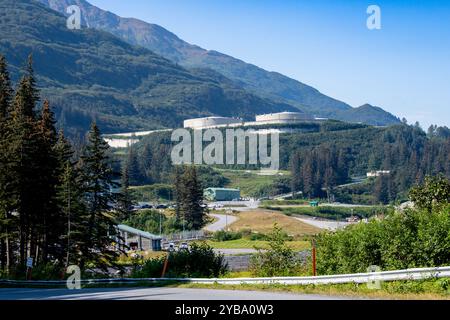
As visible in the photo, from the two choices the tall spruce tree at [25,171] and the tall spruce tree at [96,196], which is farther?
the tall spruce tree at [96,196]

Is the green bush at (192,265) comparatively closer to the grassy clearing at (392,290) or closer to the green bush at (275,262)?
the green bush at (275,262)

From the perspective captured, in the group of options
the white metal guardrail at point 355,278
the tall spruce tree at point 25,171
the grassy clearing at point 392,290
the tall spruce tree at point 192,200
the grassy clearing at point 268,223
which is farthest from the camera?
the grassy clearing at point 268,223

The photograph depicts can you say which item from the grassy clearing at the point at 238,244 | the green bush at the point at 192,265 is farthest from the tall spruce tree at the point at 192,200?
the green bush at the point at 192,265

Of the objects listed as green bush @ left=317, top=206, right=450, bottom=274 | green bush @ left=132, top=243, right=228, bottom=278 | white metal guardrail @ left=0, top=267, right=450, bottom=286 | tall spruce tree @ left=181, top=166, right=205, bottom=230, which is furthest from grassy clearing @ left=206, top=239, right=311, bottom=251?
white metal guardrail @ left=0, top=267, right=450, bottom=286

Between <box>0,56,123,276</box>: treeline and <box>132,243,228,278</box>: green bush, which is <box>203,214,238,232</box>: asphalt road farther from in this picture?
<box>132,243,228,278</box>: green bush

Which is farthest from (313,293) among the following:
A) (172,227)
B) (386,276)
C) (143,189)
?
(143,189)

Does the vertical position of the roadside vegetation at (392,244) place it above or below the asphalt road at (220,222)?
above

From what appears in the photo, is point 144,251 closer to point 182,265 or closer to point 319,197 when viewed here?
point 182,265
